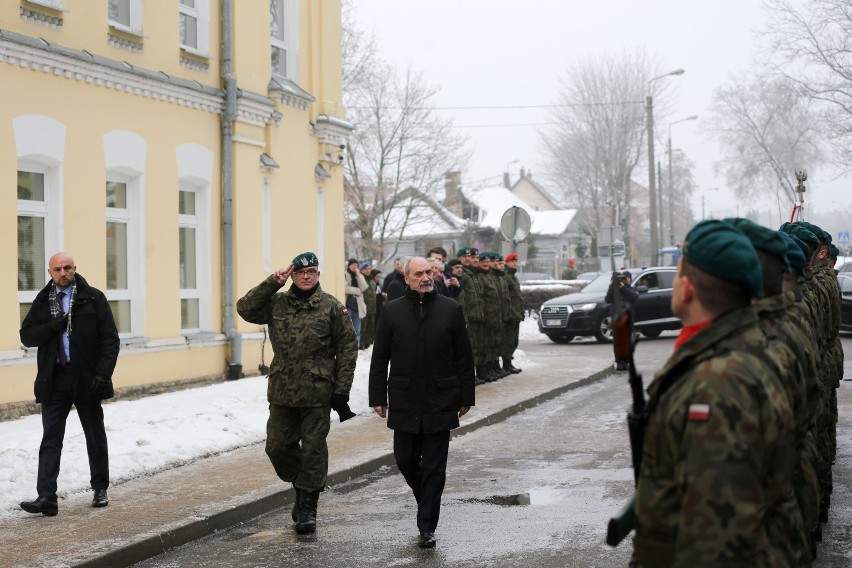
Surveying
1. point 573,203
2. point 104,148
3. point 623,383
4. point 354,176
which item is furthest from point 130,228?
point 573,203

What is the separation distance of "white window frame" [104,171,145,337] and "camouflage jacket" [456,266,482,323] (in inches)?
199

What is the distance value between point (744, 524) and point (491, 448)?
30.9ft

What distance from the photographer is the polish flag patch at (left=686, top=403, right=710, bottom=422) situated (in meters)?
3.07

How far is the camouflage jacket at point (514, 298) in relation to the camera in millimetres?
19562

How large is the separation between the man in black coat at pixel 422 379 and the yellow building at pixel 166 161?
6424 mm

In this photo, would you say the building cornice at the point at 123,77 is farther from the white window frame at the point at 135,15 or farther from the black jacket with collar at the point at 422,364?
the black jacket with collar at the point at 422,364

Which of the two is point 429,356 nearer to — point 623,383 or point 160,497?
point 160,497

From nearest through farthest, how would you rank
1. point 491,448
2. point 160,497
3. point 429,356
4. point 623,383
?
point 429,356 → point 160,497 → point 491,448 → point 623,383

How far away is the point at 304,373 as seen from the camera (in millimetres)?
8219

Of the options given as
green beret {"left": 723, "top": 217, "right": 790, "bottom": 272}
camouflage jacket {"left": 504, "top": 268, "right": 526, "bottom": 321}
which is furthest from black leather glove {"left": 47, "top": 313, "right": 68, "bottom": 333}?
camouflage jacket {"left": 504, "top": 268, "right": 526, "bottom": 321}

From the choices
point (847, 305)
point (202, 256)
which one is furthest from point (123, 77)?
point (847, 305)

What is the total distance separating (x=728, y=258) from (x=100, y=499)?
668cm

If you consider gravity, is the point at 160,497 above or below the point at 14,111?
below

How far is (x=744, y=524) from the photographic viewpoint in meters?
3.02
